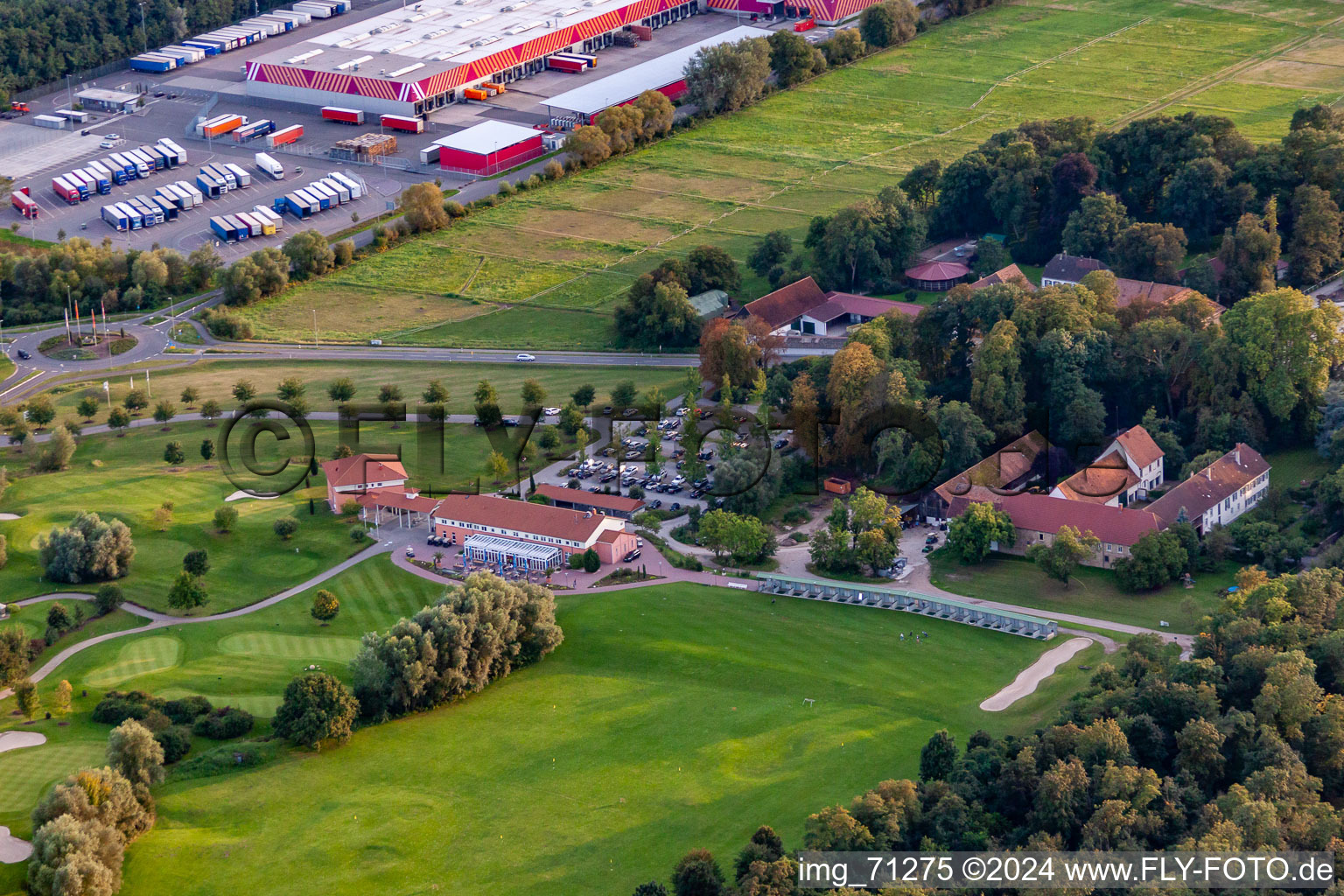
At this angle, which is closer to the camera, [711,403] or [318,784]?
[318,784]

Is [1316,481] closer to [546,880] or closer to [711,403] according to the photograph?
[711,403]

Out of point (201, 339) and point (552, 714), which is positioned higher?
point (201, 339)

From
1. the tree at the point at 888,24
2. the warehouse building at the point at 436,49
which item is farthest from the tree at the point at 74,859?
the tree at the point at 888,24

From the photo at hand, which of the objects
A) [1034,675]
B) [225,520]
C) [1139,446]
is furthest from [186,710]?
[1139,446]

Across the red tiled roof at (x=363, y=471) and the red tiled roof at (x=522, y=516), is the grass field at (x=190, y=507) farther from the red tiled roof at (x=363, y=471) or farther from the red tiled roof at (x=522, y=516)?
the red tiled roof at (x=522, y=516)

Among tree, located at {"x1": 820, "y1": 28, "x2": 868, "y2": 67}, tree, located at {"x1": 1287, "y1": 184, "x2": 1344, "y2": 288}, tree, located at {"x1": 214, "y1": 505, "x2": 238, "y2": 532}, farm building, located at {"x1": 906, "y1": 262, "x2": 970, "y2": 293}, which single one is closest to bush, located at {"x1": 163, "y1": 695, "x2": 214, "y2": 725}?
tree, located at {"x1": 214, "y1": 505, "x2": 238, "y2": 532}

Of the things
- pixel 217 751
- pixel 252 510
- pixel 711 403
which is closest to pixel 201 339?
pixel 252 510
